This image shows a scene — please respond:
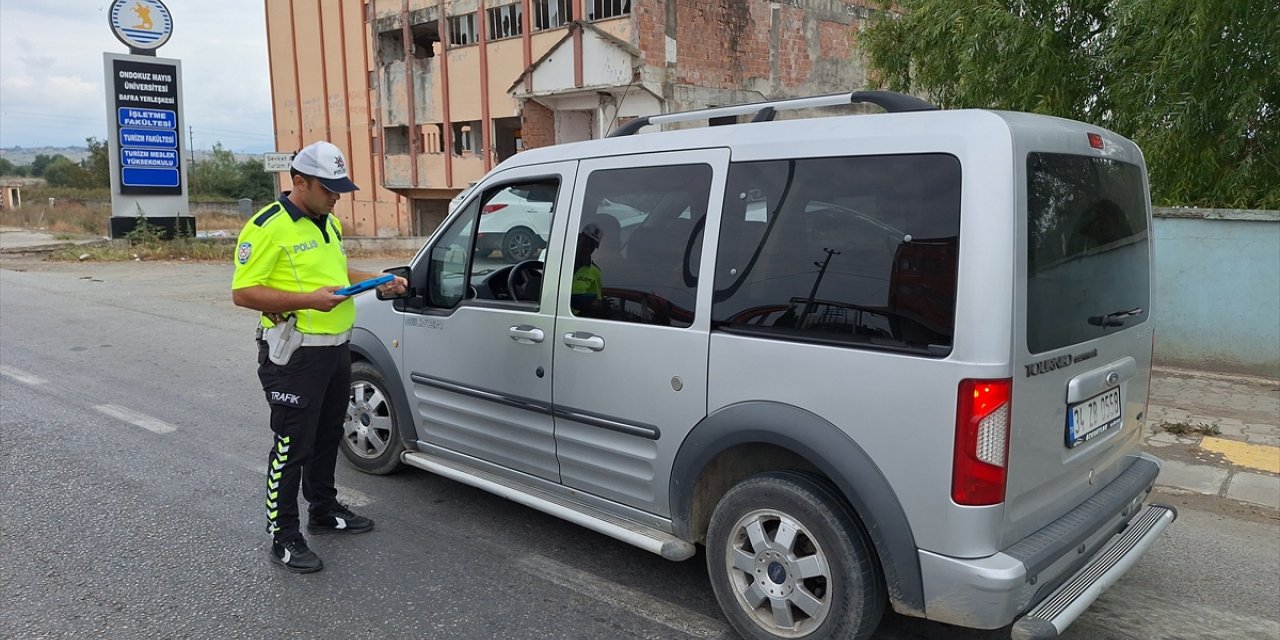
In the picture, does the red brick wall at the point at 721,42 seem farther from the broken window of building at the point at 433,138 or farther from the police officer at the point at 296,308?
the police officer at the point at 296,308

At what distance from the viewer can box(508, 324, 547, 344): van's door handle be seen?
12.8 ft

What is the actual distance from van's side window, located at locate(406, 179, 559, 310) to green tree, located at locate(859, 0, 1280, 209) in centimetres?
653

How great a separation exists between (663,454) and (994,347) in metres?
1.38

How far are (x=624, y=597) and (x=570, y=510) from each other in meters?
0.45

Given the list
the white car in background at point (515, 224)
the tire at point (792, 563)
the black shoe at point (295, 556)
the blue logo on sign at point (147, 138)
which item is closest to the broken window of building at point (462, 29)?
the blue logo on sign at point (147, 138)

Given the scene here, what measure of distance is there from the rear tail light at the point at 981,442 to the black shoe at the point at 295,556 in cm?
282

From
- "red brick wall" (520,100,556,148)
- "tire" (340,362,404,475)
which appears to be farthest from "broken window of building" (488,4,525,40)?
"tire" (340,362,404,475)

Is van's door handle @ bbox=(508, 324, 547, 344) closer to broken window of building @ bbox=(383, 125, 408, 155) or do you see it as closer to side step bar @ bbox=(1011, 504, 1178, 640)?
side step bar @ bbox=(1011, 504, 1178, 640)

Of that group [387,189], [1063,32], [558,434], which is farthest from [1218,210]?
[387,189]

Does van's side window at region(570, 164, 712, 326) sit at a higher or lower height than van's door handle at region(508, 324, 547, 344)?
higher

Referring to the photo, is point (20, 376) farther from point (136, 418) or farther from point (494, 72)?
point (494, 72)

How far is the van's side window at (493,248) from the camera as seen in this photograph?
409 cm

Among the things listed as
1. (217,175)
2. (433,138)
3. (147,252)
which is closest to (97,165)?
(217,175)

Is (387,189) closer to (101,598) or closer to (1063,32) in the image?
(1063,32)
